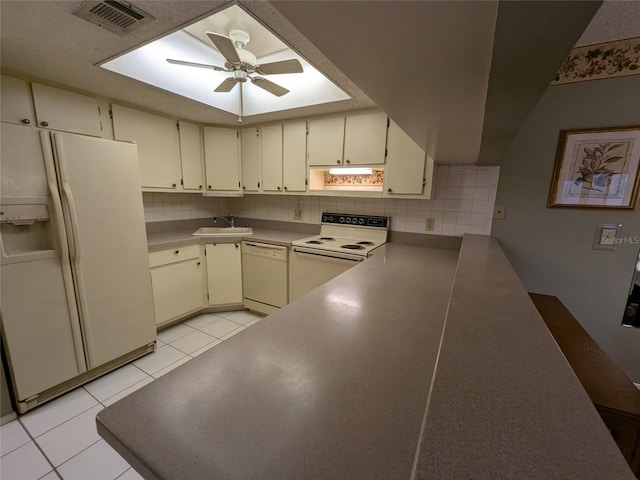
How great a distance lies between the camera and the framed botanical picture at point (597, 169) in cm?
173

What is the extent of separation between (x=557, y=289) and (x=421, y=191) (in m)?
1.31

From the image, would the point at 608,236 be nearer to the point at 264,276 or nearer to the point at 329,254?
the point at 329,254

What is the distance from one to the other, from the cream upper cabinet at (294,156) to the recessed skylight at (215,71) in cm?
31

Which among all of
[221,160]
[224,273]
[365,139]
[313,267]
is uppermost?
[365,139]

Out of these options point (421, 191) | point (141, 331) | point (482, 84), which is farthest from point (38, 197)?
point (421, 191)

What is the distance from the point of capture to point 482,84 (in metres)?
0.68

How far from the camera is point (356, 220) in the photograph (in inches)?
105

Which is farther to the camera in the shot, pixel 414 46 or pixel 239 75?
pixel 239 75

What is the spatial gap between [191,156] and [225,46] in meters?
1.65

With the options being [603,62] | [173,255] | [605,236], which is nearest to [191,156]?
[173,255]

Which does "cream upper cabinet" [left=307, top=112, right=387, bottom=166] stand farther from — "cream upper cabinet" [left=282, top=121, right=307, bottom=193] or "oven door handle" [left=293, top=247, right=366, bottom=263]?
"oven door handle" [left=293, top=247, right=366, bottom=263]

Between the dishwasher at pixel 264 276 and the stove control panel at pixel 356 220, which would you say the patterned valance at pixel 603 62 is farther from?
the dishwasher at pixel 264 276

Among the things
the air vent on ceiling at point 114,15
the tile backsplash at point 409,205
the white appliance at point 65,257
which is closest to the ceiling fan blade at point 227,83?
the air vent on ceiling at point 114,15

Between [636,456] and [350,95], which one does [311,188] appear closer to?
[350,95]
